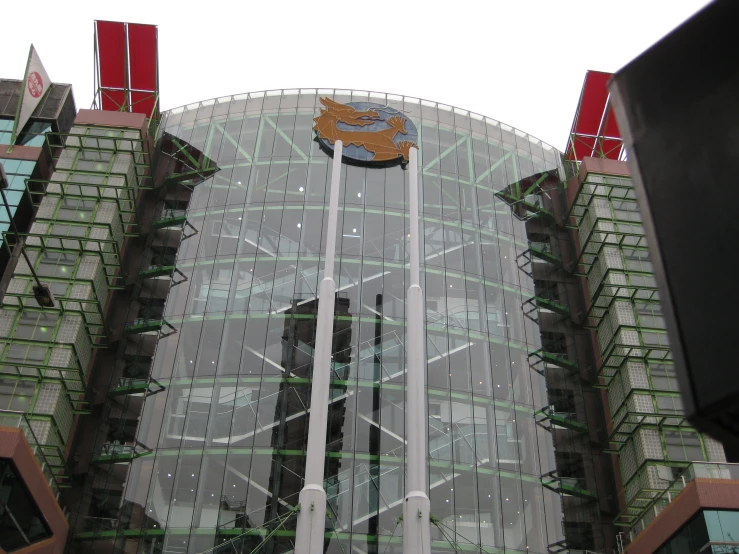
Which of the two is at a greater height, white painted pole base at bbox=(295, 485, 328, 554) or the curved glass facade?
the curved glass facade

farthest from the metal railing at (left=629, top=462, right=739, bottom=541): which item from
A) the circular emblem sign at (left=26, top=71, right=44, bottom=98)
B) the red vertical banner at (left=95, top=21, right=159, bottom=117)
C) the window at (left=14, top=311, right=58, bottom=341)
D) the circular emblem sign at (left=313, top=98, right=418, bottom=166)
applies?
the circular emblem sign at (left=26, top=71, right=44, bottom=98)

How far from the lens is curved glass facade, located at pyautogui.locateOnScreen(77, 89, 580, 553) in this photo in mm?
34125

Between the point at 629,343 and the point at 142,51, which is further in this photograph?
the point at 142,51

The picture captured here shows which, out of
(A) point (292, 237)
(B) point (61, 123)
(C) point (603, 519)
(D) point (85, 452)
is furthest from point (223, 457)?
(B) point (61, 123)

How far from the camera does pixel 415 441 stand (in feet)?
104

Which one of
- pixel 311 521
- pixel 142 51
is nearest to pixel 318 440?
pixel 311 521

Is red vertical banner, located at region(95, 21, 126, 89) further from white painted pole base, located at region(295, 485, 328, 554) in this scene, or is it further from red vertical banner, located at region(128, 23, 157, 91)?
white painted pole base, located at region(295, 485, 328, 554)

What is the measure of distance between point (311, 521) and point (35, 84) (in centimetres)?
3474

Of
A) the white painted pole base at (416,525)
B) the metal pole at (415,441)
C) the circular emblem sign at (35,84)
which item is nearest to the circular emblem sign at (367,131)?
the metal pole at (415,441)

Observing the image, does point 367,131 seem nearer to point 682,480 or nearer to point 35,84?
point 35,84

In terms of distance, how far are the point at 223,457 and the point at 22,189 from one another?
76.4 ft

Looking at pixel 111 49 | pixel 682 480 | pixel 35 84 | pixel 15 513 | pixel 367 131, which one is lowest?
pixel 15 513

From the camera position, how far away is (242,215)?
44.0m

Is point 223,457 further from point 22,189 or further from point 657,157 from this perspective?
point 657,157
